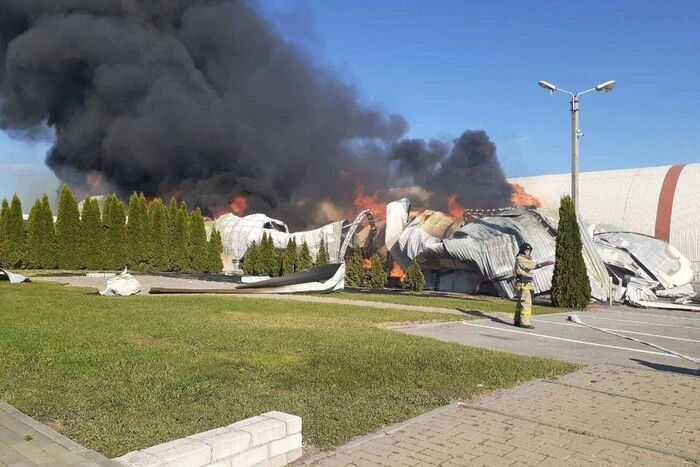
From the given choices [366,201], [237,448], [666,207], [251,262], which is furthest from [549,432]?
[366,201]

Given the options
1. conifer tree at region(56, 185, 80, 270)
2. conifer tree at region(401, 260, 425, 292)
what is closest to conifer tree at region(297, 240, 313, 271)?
conifer tree at region(401, 260, 425, 292)

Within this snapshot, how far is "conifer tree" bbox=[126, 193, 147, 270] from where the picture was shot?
28.4 m

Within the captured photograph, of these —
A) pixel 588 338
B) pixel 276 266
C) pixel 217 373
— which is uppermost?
pixel 276 266

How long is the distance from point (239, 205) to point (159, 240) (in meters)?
12.7

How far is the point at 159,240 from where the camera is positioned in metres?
29.2

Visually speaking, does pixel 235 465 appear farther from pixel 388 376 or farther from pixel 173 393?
pixel 388 376

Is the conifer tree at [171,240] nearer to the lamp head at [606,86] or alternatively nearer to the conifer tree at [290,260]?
the conifer tree at [290,260]

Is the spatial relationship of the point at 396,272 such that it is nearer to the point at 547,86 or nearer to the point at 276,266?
the point at 276,266

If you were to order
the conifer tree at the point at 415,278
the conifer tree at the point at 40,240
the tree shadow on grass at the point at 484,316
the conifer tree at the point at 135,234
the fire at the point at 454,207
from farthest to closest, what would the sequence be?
the fire at the point at 454,207
the conifer tree at the point at 135,234
the conifer tree at the point at 40,240
the conifer tree at the point at 415,278
the tree shadow on grass at the point at 484,316

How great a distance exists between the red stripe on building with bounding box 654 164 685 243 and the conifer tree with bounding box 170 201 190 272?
73.0 ft

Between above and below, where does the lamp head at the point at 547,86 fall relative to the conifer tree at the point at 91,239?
above

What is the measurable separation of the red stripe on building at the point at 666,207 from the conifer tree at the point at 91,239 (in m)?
25.4

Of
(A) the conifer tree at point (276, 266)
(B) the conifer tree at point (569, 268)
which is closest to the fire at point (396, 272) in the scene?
(A) the conifer tree at point (276, 266)

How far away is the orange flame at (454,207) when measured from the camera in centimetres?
3086
